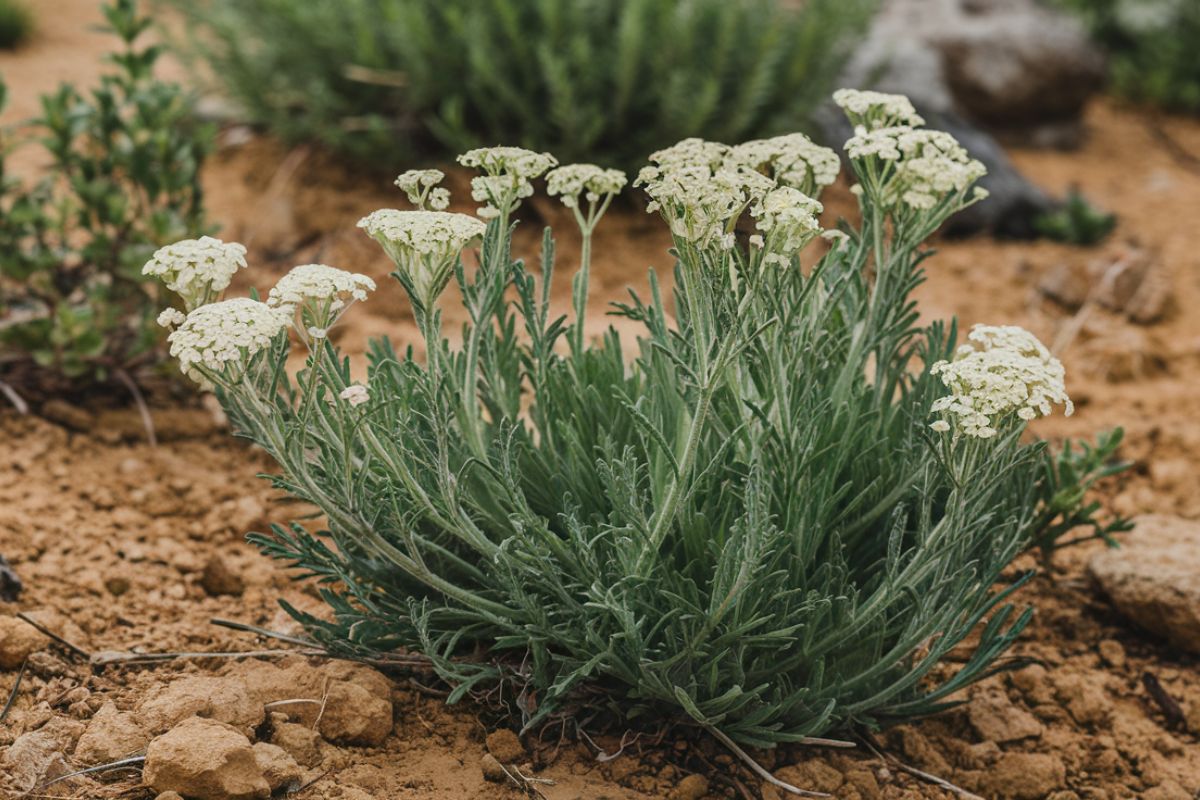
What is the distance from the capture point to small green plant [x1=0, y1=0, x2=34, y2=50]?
24.2ft

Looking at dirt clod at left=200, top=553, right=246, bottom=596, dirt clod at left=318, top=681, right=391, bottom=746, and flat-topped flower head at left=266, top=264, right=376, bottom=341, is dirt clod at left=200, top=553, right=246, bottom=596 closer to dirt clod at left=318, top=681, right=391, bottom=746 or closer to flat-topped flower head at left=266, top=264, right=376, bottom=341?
dirt clod at left=318, top=681, right=391, bottom=746

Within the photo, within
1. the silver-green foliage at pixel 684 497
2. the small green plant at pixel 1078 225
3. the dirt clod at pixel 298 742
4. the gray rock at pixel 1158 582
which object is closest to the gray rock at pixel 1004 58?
the small green plant at pixel 1078 225

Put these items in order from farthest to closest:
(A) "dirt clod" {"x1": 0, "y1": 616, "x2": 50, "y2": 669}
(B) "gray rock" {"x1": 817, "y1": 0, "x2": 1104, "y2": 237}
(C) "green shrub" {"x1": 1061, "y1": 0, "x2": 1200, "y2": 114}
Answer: (C) "green shrub" {"x1": 1061, "y1": 0, "x2": 1200, "y2": 114}
(B) "gray rock" {"x1": 817, "y1": 0, "x2": 1104, "y2": 237}
(A) "dirt clod" {"x1": 0, "y1": 616, "x2": 50, "y2": 669}

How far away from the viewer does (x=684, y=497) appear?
210 cm

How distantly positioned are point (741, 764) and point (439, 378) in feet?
3.06

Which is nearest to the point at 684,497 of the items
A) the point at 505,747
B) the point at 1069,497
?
the point at 505,747

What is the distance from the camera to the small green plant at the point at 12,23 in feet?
24.2

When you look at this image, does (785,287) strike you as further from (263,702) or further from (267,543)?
(263,702)

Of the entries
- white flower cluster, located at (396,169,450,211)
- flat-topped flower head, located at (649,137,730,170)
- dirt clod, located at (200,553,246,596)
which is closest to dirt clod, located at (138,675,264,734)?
dirt clod, located at (200,553,246,596)

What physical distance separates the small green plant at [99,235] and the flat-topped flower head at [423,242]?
1.72 m

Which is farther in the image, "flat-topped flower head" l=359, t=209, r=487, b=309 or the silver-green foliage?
the silver-green foliage

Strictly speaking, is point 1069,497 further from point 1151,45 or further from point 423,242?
point 1151,45

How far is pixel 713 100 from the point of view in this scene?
15.8 feet

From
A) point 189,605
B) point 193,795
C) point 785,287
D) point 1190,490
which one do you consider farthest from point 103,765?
point 1190,490
